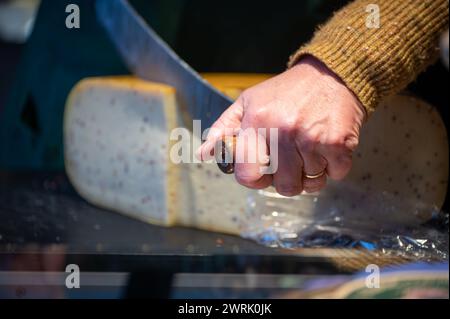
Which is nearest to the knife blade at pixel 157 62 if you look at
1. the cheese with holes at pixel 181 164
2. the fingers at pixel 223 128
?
the cheese with holes at pixel 181 164

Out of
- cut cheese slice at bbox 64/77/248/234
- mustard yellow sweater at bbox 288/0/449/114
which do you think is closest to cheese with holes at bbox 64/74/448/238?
cut cheese slice at bbox 64/77/248/234

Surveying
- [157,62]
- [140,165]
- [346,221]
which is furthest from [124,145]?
[346,221]

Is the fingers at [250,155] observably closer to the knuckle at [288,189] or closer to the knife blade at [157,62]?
the knuckle at [288,189]

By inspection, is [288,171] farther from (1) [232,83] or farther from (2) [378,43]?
(1) [232,83]

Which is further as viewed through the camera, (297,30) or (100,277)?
(297,30)

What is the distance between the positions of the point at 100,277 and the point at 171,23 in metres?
0.54

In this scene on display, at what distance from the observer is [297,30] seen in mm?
938

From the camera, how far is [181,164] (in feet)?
2.69

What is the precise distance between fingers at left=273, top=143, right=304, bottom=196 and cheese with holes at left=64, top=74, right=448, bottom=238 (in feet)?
0.63

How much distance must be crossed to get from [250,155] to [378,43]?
18 cm

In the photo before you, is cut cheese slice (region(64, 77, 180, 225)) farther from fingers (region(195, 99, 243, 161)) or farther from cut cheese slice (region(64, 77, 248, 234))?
fingers (region(195, 99, 243, 161))

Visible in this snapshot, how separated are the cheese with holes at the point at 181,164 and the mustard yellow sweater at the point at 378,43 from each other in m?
→ 0.14
